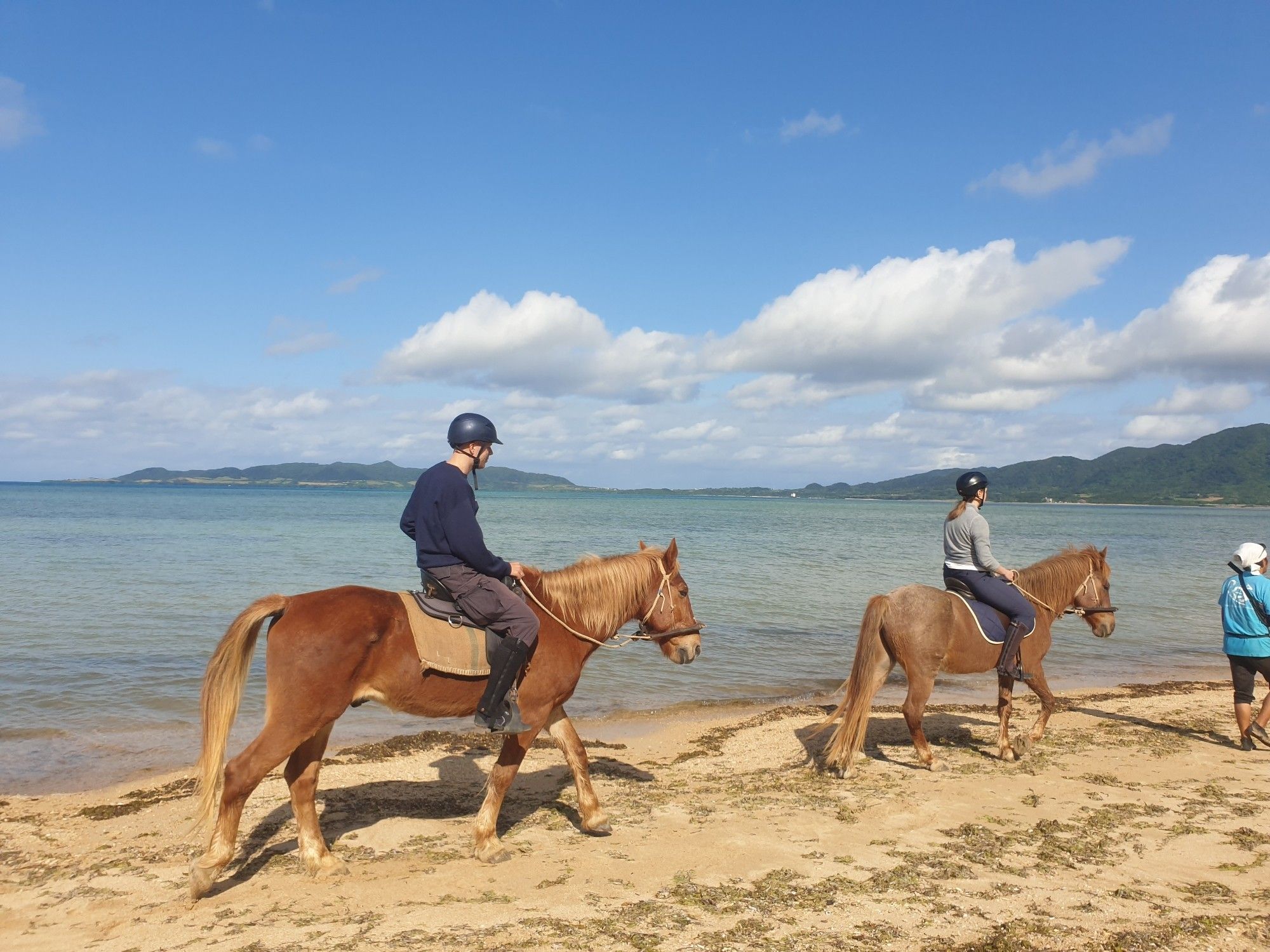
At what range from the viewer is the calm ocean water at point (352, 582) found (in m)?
10.2

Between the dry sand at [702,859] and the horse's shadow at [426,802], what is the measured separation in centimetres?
3

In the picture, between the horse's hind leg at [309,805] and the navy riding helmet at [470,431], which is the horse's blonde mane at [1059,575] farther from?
the horse's hind leg at [309,805]

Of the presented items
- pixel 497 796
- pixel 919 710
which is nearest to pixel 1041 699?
pixel 919 710

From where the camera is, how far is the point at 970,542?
8547 millimetres

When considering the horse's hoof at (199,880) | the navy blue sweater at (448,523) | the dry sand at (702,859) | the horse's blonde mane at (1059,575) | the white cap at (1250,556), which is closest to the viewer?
the dry sand at (702,859)

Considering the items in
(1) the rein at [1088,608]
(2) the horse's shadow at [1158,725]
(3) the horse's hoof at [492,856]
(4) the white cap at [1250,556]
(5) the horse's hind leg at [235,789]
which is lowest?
(2) the horse's shadow at [1158,725]

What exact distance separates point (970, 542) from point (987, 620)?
876 mm

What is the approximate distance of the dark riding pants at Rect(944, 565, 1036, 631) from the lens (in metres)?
8.56

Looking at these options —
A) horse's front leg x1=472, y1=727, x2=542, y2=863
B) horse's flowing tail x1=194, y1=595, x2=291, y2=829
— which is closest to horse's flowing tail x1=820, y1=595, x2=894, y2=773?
horse's front leg x1=472, y1=727, x2=542, y2=863

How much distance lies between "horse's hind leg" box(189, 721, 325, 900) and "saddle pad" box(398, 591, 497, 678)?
0.97m

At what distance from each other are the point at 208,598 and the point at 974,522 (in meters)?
19.0

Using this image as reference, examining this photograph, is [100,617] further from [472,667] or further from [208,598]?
[472,667]

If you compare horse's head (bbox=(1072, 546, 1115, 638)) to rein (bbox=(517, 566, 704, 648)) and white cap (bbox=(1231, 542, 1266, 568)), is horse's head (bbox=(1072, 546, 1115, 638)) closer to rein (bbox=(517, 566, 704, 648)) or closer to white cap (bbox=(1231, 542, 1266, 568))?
white cap (bbox=(1231, 542, 1266, 568))

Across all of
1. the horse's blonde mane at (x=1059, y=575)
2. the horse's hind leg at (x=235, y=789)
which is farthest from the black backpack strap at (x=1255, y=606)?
the horse's hind leg at (x=235, y=789)
